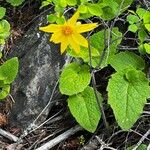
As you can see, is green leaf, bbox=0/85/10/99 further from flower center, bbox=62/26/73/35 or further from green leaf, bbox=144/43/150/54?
green leaf, bbox=144/43/150/54

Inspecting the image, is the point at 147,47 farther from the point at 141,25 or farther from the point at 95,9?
the point at 95,9

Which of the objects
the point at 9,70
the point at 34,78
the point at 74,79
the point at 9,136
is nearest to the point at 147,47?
the point at 74,79

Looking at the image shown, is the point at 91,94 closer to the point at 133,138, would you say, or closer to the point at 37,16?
the point at 133,138

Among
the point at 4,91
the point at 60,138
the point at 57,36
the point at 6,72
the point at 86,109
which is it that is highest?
the point at 57,36

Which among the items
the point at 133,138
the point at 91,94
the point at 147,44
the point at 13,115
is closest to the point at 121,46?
the point at 147,44

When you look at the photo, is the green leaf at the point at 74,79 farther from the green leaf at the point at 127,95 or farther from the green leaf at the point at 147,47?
the green leaf at the point at 147,47
